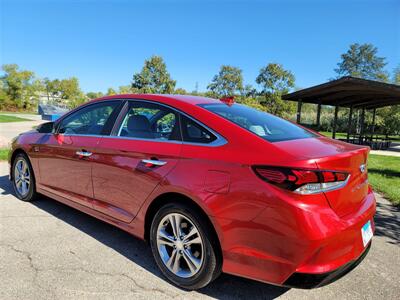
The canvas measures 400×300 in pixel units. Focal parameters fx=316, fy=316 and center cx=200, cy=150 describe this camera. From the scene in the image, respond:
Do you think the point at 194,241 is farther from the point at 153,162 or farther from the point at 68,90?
the point at 68,90

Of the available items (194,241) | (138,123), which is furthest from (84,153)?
(194,241)

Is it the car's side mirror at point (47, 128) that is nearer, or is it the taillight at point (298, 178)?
the taillight at point (298, 178)

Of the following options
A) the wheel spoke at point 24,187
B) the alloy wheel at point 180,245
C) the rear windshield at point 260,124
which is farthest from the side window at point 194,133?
the wheel spoke at point 24,187

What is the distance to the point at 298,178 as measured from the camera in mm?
2094

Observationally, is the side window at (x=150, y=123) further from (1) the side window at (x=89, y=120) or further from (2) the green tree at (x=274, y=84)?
(2) the green tree at (x=274, y=84)

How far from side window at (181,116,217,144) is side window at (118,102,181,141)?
0.08m

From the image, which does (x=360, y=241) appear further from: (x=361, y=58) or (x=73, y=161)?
(x=361, y=58)

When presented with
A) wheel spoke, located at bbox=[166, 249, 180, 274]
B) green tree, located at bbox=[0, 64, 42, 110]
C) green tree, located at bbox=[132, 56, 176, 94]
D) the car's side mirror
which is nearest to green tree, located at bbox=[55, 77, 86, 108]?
green tree, located at bbox=[0, 64, 42, 110]

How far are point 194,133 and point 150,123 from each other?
659 mm

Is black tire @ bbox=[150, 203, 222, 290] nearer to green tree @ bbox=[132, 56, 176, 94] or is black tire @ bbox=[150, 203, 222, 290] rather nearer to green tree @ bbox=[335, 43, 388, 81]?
green tree @ bbox=[132, 56, 176, 94]

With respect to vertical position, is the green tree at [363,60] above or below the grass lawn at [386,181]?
above

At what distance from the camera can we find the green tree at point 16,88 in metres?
48.5

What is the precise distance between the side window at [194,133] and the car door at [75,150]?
1048 mm

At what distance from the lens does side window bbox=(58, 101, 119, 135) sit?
3.57m
